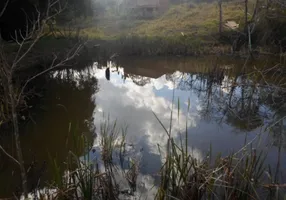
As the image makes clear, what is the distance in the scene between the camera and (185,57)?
54.4ft

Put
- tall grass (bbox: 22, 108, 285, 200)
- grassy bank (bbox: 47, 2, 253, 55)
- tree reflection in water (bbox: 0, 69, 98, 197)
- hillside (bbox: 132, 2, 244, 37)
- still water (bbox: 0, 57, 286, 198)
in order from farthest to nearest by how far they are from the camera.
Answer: hillside (bbox: 132, 2, 244, 37) → grassy bank (bbox: 47, 2, 253, 55) → still water (bbox: 0, 57, 286, 198) → tree reflection in water (bbox: 0, 69, 98, 197) → tall grass (bbox: 22, 108, 285, 200)

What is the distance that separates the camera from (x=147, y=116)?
7.25 meters

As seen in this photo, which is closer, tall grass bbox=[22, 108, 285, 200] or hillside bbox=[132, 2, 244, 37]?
tall grass bbox=[22, 108, 285, 200]

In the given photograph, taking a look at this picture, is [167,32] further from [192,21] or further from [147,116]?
[147,116]

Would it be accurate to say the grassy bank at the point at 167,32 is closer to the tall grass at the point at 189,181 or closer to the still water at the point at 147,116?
the still water at the point at 147,116

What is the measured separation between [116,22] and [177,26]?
6.97 metres

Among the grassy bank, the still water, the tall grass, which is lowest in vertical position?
the still water

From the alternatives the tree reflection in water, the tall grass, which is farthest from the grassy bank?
the tall grass

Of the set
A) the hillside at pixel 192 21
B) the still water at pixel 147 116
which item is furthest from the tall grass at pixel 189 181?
the hillside at pixel 192 21

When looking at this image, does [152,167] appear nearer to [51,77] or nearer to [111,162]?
[111,162]

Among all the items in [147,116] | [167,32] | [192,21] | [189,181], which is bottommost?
[147,116]

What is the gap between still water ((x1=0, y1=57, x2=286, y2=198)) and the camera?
14.9 feet

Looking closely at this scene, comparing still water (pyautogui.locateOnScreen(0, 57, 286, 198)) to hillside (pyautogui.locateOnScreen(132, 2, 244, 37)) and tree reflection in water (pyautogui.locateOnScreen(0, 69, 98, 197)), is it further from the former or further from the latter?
hillside (pyautogui.locateOnScreen(132, 2, 244, 37))

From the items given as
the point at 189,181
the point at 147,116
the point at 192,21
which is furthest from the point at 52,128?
the point at 192,21
